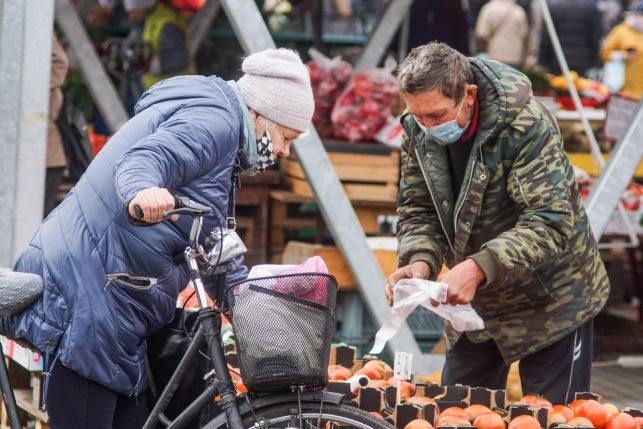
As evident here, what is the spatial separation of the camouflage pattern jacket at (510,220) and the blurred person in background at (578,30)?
8.78 meters

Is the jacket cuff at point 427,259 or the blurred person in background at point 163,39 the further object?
the blurred person in background at point 163,39

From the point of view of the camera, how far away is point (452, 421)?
348 cm

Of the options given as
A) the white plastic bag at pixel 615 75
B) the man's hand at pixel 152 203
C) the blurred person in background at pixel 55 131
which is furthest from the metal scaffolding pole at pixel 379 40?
the man's hand at pixel 152 203

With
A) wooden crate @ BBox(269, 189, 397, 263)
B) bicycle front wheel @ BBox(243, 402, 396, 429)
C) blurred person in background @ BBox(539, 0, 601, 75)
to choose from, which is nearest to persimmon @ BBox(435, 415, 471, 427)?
bicycle front wheel @ BBox(243, 402, 396, 429)

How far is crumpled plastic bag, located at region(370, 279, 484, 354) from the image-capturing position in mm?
3500

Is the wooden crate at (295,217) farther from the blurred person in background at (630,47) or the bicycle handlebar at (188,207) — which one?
the blurred person in background at (630,47)

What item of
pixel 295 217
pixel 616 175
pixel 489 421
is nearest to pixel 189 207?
pixel 489 421

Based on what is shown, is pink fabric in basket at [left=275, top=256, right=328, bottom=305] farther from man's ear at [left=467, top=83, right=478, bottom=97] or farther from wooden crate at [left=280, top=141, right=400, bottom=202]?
wooden crate at [left=280, top=141, right=400, bottom=202]

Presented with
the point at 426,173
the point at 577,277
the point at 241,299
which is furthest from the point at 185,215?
the point at 577,277

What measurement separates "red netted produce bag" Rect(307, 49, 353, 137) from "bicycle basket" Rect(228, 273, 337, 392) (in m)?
4.08

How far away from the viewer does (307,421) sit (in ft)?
9.91

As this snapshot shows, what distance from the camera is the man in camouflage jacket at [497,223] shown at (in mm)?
3512

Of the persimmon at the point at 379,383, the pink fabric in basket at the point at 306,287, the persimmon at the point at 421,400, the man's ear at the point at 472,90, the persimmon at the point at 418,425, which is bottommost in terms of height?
the persimmon at the point at 379,383

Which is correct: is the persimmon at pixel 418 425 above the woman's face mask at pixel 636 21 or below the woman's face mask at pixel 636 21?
below
